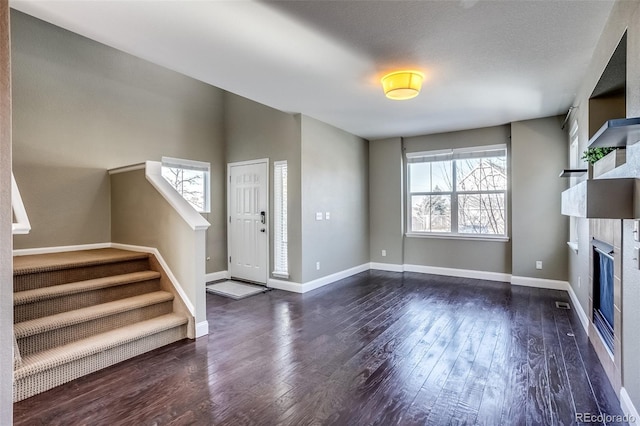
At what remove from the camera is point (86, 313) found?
2770 mm

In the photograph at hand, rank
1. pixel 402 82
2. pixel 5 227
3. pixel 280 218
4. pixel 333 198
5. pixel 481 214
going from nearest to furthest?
pixel 5 227 < pixel 402 82 < pixel 280 218 < pixel 333 198 < pixel 481 214

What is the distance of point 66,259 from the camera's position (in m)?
3.27

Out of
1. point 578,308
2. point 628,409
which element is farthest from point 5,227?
point 578,308

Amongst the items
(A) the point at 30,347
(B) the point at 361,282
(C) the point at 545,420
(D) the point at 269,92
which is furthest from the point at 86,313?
(B) the point at 361,282

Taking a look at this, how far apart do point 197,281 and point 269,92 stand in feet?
7.52

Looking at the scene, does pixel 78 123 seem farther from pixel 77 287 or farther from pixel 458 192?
pixel 458 192

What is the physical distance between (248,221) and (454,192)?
364 cm

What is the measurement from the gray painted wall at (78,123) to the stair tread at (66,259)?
13.5 inches

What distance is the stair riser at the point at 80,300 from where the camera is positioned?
259 cm

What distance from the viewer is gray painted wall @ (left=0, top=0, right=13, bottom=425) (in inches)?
52.7

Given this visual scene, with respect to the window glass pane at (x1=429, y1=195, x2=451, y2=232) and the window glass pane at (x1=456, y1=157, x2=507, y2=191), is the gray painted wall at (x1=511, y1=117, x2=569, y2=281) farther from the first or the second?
the window glass pane at (x1=429, y1=195, x2=451, y2=232)

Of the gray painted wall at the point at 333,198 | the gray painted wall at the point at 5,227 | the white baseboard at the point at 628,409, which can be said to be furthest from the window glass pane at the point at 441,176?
the gray painted wall at the point at 5,227

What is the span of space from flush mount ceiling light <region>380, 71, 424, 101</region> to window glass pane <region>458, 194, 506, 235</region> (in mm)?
3101

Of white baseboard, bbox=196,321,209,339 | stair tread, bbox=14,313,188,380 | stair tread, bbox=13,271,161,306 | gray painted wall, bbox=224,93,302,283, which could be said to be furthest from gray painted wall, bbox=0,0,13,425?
gray painted wall, bbox=224,93,302,283
